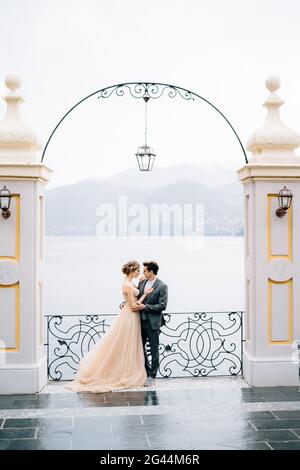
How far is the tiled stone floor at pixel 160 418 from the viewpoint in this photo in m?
6.77

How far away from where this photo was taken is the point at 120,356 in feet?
30.7

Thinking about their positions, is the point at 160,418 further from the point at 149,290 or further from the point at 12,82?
the point at 12,82

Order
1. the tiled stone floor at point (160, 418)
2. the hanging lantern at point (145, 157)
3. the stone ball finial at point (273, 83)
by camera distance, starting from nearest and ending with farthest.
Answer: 1. the tiled stone floor at point (160, 418)
2. the hanging lantern at point (145, 157)
3. the stone ball finial at point (273, 83)

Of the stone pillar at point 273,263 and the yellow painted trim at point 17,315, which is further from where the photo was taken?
the stone pillar at point 273,263

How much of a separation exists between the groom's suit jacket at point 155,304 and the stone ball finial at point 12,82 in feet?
11.1

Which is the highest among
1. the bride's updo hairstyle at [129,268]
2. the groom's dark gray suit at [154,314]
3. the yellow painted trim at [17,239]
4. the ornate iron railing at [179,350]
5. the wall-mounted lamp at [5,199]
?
the wall-mounted lamp at [5,199]

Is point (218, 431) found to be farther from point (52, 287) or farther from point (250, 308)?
point (52, 287)

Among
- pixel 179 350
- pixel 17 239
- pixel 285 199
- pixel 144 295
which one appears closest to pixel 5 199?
pixel 17 239

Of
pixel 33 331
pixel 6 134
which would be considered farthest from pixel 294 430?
pixel 6 134

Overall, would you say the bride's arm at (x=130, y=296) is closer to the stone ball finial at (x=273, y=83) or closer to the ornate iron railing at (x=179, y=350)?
the ornate iron railing at (x=179, y=350)

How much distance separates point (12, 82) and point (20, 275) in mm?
2666

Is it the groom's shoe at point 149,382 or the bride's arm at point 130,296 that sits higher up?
the bride's arm at point 130,296

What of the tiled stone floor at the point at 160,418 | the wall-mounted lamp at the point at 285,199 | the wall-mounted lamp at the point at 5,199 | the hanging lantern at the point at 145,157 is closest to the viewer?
the tiled stone floor at the point at 160,418

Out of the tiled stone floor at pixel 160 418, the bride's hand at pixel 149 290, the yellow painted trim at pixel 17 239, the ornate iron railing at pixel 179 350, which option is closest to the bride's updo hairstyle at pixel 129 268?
the bride's hand at pixel 149 290
